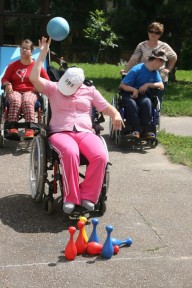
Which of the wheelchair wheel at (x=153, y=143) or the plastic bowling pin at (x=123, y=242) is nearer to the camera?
the plastic bowling pin at (x=123, y=242)

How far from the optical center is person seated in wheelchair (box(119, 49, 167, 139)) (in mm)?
7098

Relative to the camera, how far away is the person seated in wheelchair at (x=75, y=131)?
4293 mm

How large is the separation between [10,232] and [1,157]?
2430 millimetres

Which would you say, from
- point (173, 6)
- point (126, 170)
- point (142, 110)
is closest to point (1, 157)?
point (126, 170)

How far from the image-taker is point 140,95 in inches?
283

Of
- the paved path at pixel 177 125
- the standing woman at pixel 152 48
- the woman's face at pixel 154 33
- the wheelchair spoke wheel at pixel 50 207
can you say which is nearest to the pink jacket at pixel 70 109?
the wheelchair spoke wheel at pixel 50 207

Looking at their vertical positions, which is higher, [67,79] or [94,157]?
[67,79]

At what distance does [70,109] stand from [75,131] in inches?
8.3

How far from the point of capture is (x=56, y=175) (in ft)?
14.8

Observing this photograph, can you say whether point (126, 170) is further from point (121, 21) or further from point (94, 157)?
point (121, 21)

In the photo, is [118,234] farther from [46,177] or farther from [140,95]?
[140,95]

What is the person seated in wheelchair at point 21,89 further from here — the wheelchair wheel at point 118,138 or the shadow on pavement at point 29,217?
the shadow on pavement at point 29,217

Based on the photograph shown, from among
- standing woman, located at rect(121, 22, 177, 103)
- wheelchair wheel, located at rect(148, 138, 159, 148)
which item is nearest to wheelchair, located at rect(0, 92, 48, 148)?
standing woman, located at rect(121, 22, 177, 103)

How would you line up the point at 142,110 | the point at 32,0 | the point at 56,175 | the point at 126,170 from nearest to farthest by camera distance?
1. the point at 56,175
2. the point at 126,170
3. the point at 142,110
4. the point at 32,0
